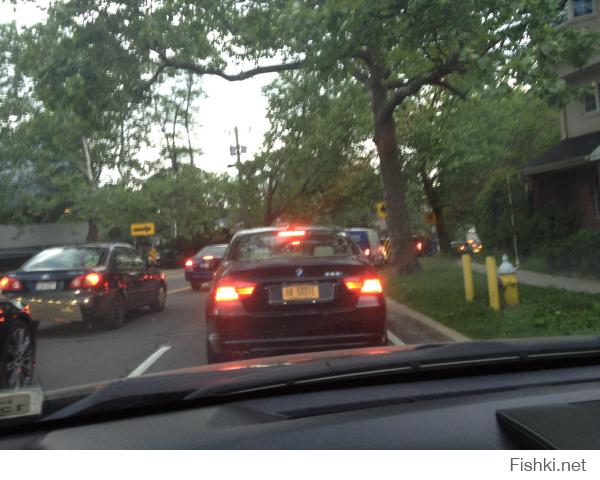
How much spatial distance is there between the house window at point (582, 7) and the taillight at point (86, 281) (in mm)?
15616

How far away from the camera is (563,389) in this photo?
242 cm

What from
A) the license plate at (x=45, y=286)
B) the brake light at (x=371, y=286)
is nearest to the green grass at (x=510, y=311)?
the brake light at (x=371, y=286)

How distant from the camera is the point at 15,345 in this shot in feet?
18.5

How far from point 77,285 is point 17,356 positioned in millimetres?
4148

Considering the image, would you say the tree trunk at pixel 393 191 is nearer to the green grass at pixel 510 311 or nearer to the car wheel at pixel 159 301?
the green grass at pixel 510 311

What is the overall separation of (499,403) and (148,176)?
3945 cm

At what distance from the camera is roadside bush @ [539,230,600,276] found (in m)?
13.8

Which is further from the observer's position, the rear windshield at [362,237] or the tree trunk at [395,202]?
the rear windshield at [362,237]

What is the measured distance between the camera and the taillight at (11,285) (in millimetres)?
9672

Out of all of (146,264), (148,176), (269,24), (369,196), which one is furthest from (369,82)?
(148,176)

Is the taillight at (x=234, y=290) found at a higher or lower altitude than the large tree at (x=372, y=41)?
lower

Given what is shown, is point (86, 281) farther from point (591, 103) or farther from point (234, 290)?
point (591, 103)

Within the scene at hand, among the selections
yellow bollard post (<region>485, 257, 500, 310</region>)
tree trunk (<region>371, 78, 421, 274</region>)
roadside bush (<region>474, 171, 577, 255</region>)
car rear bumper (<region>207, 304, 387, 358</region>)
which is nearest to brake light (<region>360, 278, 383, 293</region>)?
car rear bumper (<region>207, 304, 387, 358</region>)

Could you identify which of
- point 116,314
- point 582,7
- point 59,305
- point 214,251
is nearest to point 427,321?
point 116,314
